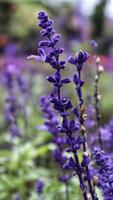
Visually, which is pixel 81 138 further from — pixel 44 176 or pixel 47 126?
pixel 44 176

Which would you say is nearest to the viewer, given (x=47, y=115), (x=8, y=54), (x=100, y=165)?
(x=100, y=165)

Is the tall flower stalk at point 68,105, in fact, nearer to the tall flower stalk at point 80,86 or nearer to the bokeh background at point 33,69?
the tall flower stalk at point 80,86

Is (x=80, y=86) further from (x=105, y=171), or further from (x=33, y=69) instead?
(x=33, y=69)

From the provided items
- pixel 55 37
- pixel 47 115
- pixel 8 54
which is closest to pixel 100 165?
pixel 55 37

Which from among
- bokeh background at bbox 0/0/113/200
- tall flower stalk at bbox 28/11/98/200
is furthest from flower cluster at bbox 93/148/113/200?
bokeh background at bbox 0/0/113/200

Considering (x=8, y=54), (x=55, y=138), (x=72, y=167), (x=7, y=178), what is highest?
(x=8, y=54)

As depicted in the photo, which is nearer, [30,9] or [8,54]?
[8,54]

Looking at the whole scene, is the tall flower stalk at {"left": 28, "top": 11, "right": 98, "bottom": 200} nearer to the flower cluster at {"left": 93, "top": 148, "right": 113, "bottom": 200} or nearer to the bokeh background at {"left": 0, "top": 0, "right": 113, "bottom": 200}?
the flower cluster at {"left": 93, "top": 148, "right": 113, "bottom": 200}

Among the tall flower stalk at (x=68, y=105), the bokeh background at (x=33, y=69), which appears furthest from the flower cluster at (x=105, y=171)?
the bokeh background at (x=33, y=69)

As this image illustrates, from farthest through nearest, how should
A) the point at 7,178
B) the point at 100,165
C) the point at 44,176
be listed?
the point at 44,176, the point at 7,178, the point at 100,165
